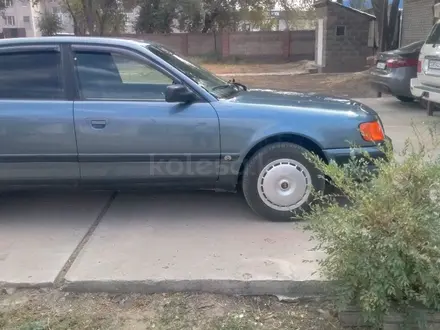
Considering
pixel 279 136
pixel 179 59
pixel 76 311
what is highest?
pixel 179 59

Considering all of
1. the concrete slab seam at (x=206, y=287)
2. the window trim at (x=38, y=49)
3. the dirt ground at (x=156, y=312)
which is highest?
the window trim at (x=38, y=49)

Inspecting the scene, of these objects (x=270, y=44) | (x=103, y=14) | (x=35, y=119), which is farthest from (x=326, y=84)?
(x=103, y=14)

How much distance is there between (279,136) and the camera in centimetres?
430

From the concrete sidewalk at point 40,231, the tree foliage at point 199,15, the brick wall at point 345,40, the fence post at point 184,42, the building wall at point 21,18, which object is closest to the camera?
the concrete sidewalk at point 40,231

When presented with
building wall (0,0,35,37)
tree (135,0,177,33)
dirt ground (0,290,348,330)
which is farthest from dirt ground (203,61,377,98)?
building wall (0,0,35,37)

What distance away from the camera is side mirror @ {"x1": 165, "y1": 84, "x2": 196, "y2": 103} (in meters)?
4.14

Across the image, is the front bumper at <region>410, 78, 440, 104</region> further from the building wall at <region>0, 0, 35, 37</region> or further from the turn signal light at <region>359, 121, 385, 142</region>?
the building wall at <region>0, 0, 35, 37</region>

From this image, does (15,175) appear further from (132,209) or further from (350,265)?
Answer: (350,265)

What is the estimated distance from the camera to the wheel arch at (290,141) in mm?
4293

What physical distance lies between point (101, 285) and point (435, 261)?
2.15 m

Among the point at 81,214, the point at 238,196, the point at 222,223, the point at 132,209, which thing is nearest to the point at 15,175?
the point at 81,214

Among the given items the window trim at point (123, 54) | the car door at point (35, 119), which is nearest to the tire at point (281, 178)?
the window trim at point (123, 54)

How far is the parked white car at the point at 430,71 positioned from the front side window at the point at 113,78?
5802 millimetres

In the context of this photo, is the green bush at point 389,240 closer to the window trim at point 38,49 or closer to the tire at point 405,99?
the window trim at point 38,49
